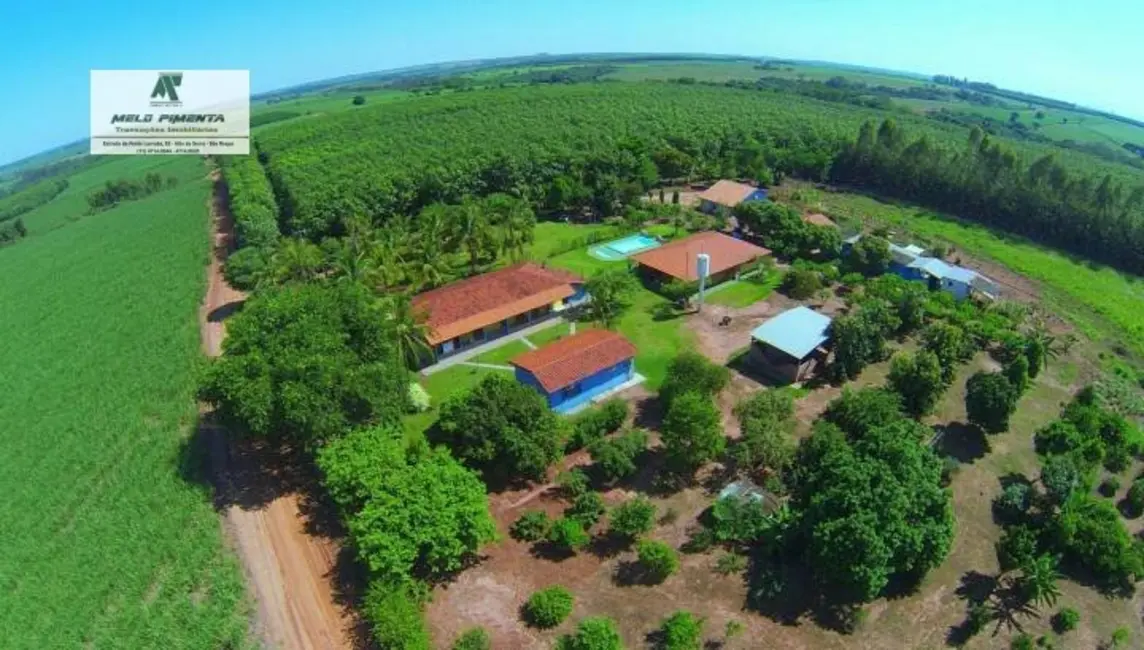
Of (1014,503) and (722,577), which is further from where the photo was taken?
(1014,503)

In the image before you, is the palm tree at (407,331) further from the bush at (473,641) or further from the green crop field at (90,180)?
the green crop field at (90,180)

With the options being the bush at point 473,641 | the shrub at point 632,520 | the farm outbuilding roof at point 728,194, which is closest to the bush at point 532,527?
the shrub at point 632,520

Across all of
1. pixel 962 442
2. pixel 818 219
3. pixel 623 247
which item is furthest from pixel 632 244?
pixel 962 442

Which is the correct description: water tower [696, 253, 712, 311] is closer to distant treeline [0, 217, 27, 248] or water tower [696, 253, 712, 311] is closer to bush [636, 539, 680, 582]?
bush [636, 539, 680, 582]

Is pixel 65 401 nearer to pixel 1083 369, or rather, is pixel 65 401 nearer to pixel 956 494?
pixel 956 494

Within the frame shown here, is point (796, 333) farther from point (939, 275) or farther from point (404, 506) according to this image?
point (404, 506)

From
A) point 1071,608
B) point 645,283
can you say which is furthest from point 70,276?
point 1071,608
